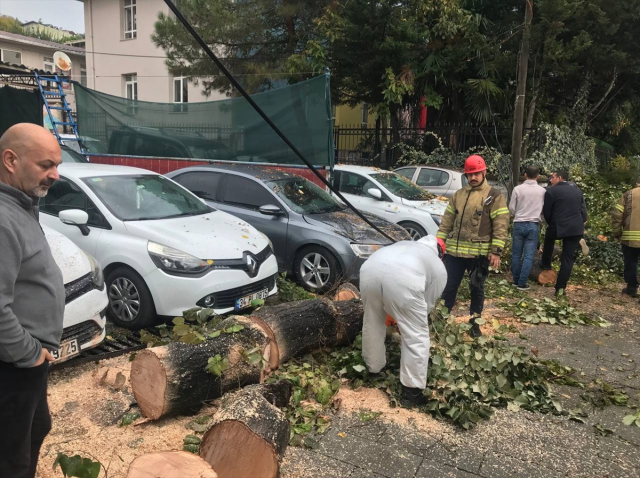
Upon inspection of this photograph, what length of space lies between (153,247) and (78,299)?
3.55ft

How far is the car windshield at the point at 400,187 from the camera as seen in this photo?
9277 millimetres

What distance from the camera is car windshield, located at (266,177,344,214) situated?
6910 millimetres

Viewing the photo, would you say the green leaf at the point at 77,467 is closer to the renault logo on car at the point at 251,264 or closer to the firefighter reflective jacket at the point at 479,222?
the renault logo on car at the point at 251,264

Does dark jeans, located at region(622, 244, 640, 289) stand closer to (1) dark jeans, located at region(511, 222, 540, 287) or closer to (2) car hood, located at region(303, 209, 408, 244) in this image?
(1) dark jeans, located at region(511, 222, 540, 287)

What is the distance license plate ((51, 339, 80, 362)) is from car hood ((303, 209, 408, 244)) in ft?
11.2

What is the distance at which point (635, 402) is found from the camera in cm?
395

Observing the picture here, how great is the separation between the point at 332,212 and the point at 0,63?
30.1 feet

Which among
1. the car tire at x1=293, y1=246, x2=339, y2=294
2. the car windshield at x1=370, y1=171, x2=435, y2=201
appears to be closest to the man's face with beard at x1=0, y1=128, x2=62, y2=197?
the car tire at x1=293, y1=246, x2=339, y2=294

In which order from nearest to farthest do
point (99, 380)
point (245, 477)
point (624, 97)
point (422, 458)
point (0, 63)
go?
point (245, 477)
point (422, 458)
point (99, 380)
point (0, 63)
point (624, 97)

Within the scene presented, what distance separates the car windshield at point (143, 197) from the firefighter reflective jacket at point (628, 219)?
5.42 meters

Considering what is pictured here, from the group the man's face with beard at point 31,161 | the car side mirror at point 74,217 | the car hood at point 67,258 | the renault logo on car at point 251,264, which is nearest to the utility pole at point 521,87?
the renault logo on car at point 251,264

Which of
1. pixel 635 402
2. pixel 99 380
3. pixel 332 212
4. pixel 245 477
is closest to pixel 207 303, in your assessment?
pixel 99 380

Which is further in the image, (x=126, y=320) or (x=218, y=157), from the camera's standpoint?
(x=218, y=157)

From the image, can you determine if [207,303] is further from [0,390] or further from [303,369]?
[0,390]
